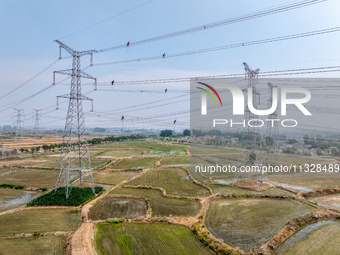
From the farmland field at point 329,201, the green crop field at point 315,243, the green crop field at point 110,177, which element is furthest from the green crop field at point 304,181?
the green crop field at point 110,177

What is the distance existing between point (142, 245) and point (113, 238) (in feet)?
7.92

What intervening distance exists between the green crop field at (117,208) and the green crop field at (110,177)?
7.76 m

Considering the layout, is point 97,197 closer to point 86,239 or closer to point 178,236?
point 86,239

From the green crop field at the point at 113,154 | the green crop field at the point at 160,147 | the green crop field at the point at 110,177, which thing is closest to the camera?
the green crop field at the point at 110,177

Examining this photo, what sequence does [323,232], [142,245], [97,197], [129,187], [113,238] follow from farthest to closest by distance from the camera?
[129,187]
[97,197]
[323,232]
[113,238]
[142,245]

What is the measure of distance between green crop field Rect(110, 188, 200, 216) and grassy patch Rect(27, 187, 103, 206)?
136 inches

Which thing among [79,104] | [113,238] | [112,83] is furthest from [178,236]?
[79,104]

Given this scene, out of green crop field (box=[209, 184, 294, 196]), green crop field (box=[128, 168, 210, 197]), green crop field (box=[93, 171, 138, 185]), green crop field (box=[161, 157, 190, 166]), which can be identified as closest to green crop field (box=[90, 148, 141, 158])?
green crop field (box=[161, 157, 190, 166])

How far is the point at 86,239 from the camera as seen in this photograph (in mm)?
13336

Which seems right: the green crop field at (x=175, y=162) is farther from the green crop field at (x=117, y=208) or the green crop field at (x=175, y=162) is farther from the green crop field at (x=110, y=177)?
the green crop field at (x=117, y=208)

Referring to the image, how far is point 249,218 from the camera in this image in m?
16.5

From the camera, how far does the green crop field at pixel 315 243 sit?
40.2 ft

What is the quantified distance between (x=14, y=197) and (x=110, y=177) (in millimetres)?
12811

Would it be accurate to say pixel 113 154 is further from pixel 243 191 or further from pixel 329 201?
pixel 329 201
